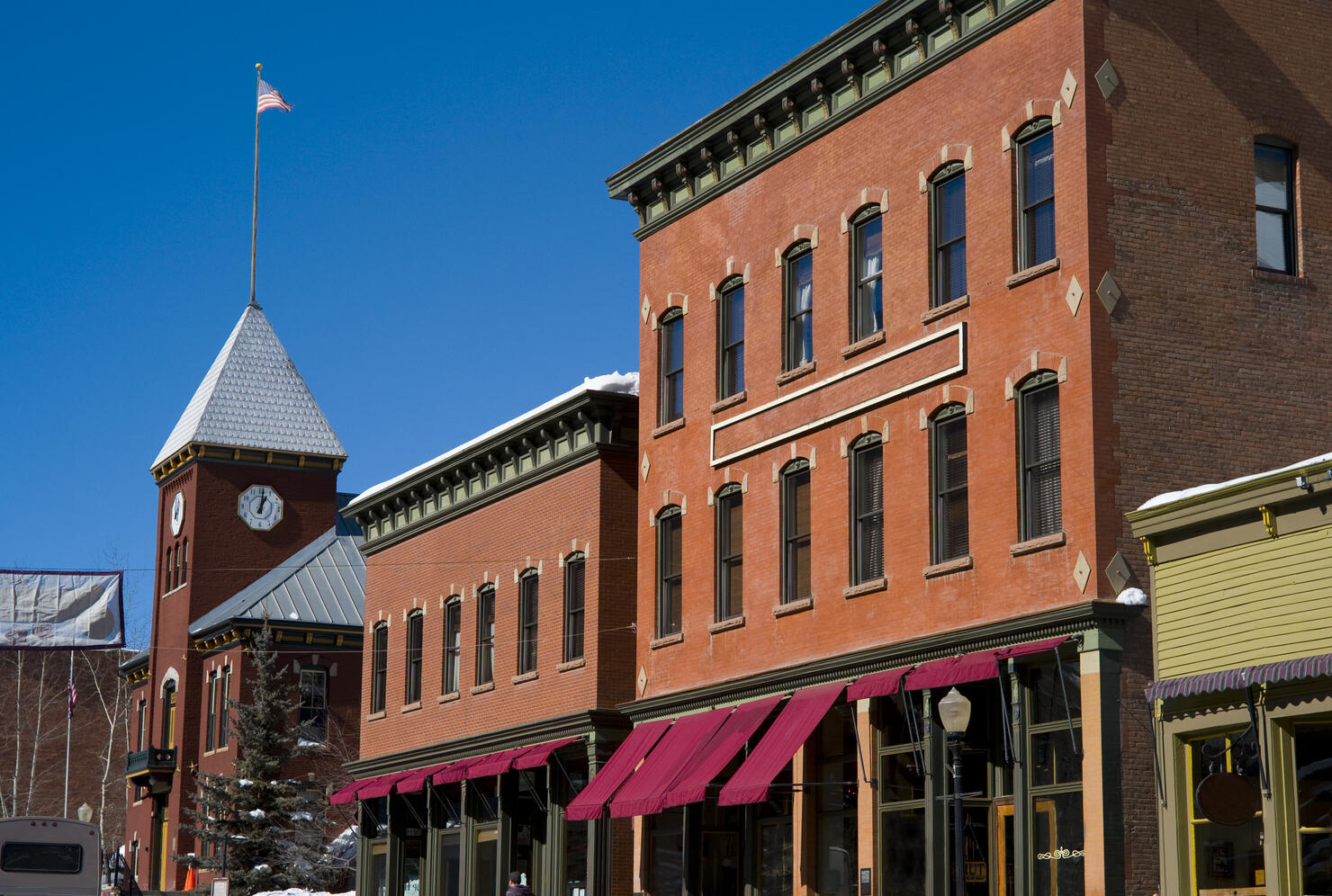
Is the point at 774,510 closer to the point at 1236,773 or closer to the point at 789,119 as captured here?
the point at 789,119

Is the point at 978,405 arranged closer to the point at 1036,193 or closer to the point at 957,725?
the point at 1036,193

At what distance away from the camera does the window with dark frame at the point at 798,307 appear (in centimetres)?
2959

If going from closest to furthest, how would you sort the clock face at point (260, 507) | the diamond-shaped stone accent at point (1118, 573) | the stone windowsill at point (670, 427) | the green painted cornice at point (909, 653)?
1. the green painted cornice at point (909, 653)
2. the diamond-shaped stone accent at point (1118, 573)
3. the stone windowsill at point (670, 427)
4. the clock face at point (260, 507)

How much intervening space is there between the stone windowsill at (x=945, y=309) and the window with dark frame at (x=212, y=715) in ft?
127

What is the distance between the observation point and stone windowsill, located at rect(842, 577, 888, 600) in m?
26.9

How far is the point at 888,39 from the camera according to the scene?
2766 centimetres

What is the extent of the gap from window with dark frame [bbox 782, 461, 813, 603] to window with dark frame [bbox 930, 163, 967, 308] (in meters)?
4.02

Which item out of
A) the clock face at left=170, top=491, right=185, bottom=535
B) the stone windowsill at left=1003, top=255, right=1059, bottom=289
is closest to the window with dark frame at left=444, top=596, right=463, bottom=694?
the stone windowsill at left=1003, top=255, right=1059, bottom=289

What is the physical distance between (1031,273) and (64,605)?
30.0 meters

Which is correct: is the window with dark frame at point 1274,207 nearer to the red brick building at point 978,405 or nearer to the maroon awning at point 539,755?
the red brick building at point 978,405

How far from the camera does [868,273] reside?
92.8 ft

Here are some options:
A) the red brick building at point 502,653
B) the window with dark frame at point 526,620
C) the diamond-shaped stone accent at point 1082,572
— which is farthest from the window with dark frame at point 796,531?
the window with dark frame at point 526,620

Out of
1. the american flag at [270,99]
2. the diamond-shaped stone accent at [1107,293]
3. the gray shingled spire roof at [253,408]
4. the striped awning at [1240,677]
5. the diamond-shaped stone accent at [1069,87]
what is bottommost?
the striped awning at [1240,677]

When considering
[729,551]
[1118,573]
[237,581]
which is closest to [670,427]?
[729,551]
